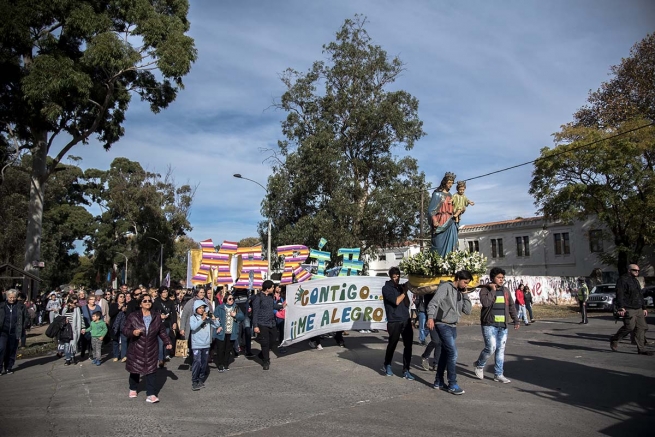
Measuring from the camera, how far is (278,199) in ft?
88.2

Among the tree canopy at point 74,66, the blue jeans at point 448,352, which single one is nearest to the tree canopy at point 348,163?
the tree canopy at point 74,66

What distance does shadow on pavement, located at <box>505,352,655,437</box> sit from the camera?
5557mm

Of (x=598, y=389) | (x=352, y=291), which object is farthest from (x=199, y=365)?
(x=598, y=389)

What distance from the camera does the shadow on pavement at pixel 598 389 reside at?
18.2 feet

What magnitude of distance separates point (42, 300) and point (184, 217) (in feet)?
63.4

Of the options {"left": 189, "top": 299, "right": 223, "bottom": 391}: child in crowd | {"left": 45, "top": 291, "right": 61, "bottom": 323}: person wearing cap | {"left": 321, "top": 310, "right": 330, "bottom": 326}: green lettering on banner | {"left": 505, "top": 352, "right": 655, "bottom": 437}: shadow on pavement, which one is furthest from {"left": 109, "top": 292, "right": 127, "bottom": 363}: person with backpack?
{"left": 45, "top": 291, "right": 61, "bottom": 323}: person wearing cap

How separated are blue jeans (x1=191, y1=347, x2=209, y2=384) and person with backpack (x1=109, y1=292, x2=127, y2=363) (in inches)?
168

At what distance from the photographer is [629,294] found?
10.1 m

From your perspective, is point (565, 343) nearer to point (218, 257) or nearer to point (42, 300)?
point (218, 257)

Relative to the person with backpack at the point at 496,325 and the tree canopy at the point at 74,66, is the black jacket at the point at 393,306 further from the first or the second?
the tree canopy at the point at 74,66

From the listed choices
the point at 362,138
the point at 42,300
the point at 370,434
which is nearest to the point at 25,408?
the point at 370,434

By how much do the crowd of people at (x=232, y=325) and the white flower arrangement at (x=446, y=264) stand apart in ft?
1.05

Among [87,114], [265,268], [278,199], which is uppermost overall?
[87,114]

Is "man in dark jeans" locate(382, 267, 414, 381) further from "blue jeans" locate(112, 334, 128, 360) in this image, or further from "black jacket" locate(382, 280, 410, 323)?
"blue jeans" locate(112, 334, 128, 360)
